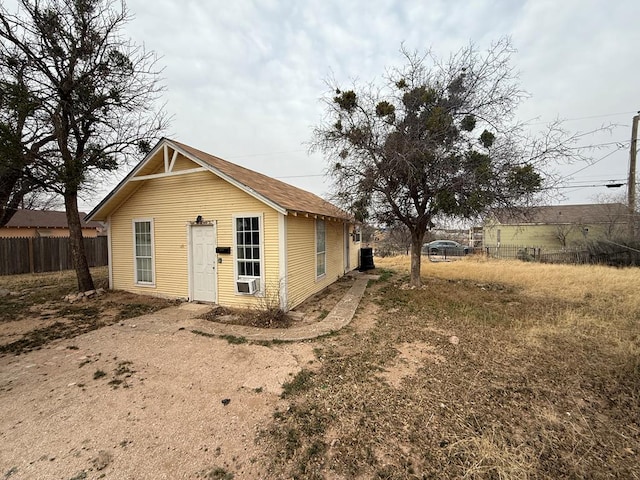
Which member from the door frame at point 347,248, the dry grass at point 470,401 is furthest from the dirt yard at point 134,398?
the door frame at point 347,248

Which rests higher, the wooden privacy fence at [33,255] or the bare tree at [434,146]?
the bare tree at [434,146]

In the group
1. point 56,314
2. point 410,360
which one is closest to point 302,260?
point 410,360

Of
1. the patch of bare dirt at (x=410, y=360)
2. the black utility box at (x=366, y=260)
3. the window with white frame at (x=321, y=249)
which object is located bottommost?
the patch of bare dirt at (x=410, y=360)

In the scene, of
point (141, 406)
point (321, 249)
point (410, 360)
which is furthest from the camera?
point (321, 249)

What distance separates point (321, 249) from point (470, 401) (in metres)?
6.65

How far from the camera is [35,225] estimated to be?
20.4 meters

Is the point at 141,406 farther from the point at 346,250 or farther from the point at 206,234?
the point at 346,250

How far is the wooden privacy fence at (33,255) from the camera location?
40.7ft

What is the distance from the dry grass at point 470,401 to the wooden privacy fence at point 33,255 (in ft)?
55.0

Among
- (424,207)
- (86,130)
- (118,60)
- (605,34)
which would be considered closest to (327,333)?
(424,207)

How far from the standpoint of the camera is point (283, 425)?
2.69 metres

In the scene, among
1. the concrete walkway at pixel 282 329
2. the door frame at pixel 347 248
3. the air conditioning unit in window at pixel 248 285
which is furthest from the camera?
the door frame at pixel 347 248

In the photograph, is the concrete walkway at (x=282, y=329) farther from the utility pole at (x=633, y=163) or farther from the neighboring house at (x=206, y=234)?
the utility pole at (x=633, y=163)

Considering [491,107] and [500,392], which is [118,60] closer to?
[491,107]
